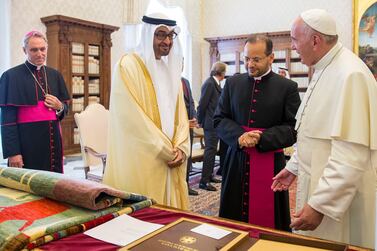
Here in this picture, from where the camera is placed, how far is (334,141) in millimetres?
1729

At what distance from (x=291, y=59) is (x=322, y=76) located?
766 cm

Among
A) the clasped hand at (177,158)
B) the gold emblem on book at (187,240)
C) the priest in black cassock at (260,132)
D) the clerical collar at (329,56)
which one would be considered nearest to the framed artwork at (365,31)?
the priest in black cassock at (260,132)

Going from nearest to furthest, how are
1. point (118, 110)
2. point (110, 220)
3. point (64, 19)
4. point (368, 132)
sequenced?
point (110, 220), point (368, 132), point (118, 110), point (64, 19)

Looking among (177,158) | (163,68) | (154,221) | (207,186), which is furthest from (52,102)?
(207,186)

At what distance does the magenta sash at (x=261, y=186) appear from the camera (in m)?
2.57

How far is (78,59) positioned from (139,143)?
17.1ft

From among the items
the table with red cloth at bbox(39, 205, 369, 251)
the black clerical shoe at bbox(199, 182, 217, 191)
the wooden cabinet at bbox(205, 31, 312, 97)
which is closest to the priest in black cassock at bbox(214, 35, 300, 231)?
the table with red cloth at bbox(39, 205, 369, 251)

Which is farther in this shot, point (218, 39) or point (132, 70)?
Result: point (218, 39)

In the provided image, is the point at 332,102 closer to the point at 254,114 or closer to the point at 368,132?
the point at 368,132

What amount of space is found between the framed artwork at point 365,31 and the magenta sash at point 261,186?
7101 millimetres

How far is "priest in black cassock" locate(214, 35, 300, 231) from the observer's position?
8.36 ft

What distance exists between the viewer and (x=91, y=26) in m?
7.25

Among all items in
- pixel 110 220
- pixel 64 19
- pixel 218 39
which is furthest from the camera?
pixel 218 39

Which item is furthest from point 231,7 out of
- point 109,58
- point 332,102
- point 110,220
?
point 110,220
